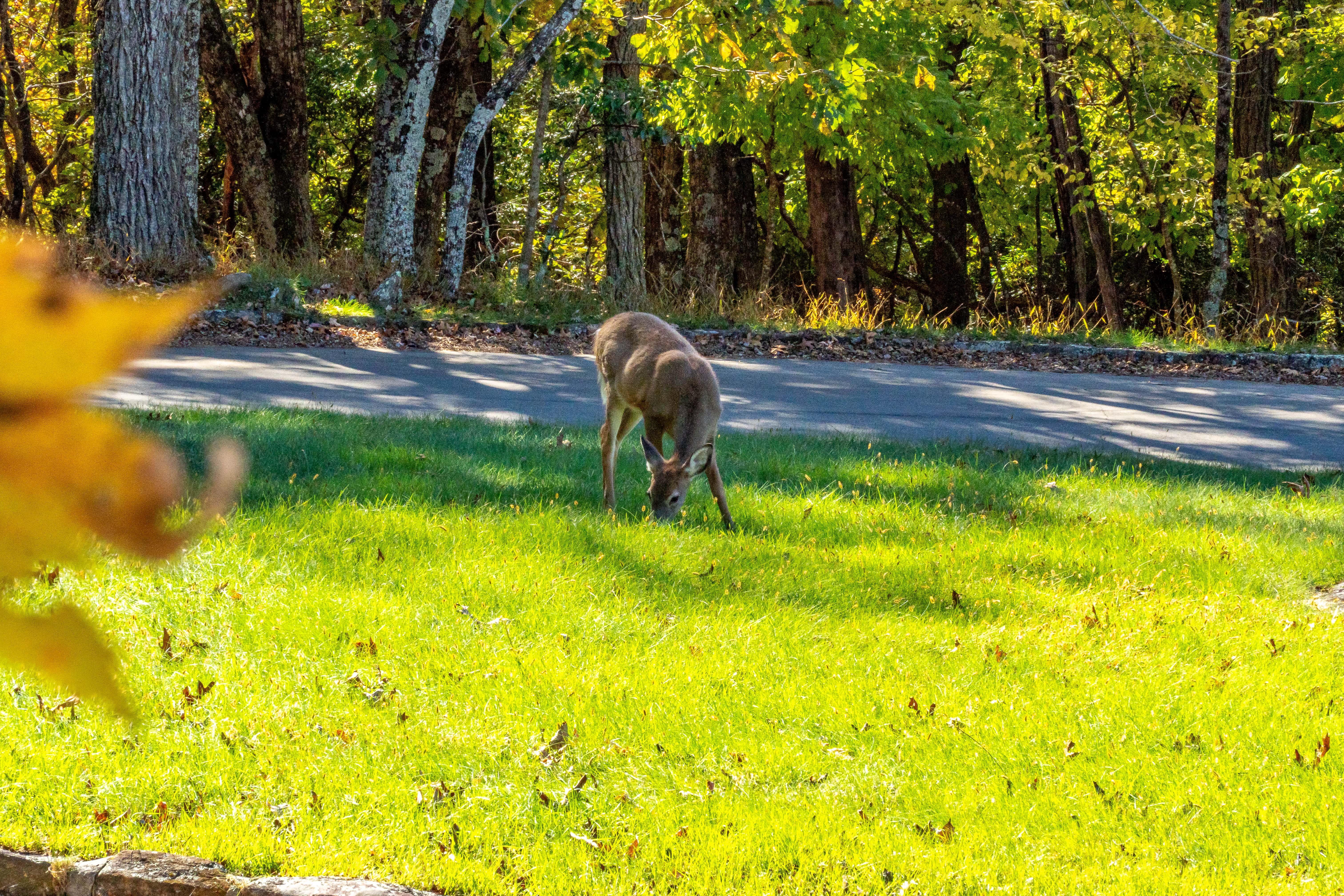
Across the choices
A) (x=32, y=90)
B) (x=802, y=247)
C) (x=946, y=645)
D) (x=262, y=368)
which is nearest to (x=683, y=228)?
(x=802, y=247)

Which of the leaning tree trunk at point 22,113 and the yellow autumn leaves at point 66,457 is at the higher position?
the leaning tree trunk at point 22,113

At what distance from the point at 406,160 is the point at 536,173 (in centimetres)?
385

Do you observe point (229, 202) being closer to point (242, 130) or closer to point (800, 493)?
point (242, 130)

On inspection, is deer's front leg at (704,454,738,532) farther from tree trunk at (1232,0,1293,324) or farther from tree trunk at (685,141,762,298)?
tree trunk at (1232,0,1293,324)

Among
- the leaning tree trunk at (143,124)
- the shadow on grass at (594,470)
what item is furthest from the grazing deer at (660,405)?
the leaning tree trunk at (143,124)

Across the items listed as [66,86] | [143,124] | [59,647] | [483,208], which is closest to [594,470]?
[59,647]

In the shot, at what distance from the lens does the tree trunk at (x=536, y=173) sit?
2030cm

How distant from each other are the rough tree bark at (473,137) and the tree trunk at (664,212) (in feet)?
24.3

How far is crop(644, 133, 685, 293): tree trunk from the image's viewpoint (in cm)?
2558

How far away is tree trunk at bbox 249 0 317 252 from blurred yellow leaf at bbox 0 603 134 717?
2261 cm

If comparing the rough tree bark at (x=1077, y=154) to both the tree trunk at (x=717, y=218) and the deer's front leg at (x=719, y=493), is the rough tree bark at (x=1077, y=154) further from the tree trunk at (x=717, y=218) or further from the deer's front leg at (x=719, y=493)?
the deer's front leg at (x=719, y=493)

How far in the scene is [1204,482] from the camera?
32.3 ft

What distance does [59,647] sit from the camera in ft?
1.82

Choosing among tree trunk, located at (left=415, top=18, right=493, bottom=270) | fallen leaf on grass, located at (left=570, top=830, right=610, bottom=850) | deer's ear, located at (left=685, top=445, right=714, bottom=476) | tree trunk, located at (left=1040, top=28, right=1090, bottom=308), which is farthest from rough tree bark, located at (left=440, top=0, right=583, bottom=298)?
fallen leaf on grass, located at (left=570, top=830, right=610, bottom=850)
